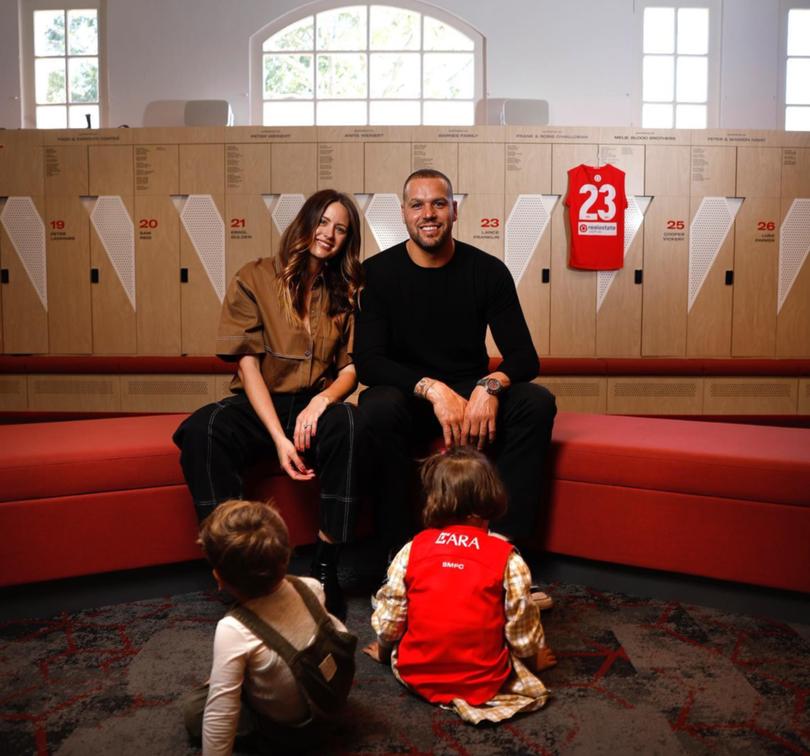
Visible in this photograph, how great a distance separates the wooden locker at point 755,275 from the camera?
5301 mm

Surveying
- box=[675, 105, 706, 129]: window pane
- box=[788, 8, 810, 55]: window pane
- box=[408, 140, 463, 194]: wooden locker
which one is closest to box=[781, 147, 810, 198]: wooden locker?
box=[675, 105, 706, 129]: window pane

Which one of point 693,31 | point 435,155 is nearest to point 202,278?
point 435,155

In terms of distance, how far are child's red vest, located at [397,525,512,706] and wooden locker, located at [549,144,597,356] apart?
3.97 metres

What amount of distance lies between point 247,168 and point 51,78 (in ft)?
8.27

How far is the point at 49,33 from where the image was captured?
639cm

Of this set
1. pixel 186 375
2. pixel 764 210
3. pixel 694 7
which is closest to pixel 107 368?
pixel 186 375

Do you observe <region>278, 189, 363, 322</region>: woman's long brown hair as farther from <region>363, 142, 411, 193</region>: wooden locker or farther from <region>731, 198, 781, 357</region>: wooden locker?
<region>731, 198, 781, 357</region>: wooden locker

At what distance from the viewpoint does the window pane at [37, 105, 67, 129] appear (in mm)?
6477

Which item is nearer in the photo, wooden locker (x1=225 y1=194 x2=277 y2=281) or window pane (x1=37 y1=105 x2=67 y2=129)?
wooden locker (x1=225 y1=194 x2=277 y2=281)

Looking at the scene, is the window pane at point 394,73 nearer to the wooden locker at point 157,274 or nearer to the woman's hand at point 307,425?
the wooden locker at point 157,274

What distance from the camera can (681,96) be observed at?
6.38 metres

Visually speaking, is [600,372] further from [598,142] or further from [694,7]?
[694,7]

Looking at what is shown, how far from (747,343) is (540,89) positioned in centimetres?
272

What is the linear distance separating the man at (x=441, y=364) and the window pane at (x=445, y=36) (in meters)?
4.53
